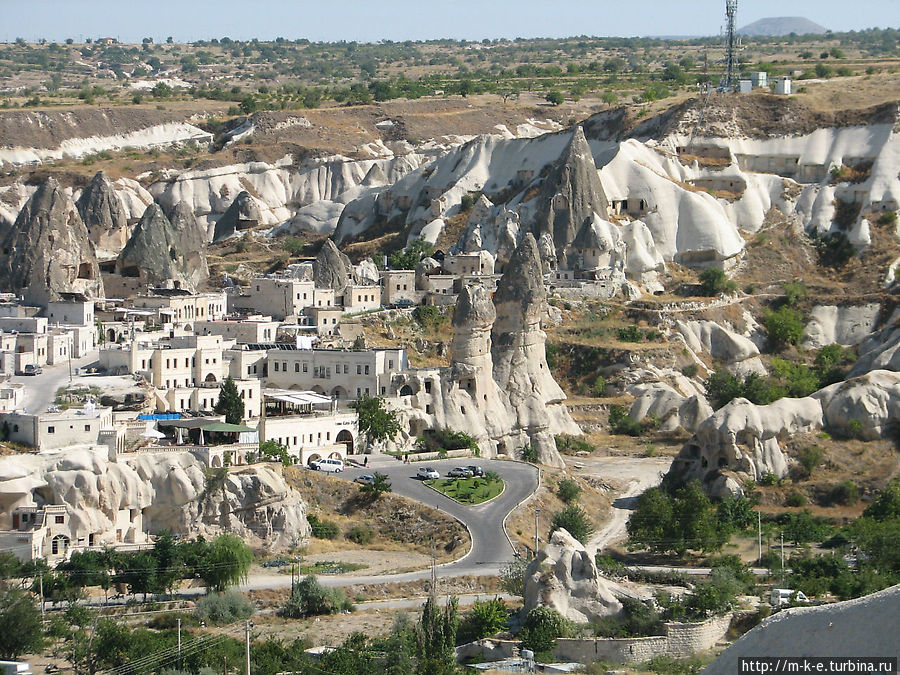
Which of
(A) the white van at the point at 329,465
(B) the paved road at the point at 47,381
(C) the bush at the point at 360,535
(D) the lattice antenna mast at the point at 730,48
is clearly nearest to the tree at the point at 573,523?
(C) the bush at the point at 360,535

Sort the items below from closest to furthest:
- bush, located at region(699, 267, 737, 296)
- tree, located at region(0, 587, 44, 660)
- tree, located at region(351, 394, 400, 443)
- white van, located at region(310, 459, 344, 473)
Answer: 1. tree, located at region(0, 587, 44, 660)
2. white van, located at region(310, 459, 344, 473)
3. tree, located at region(351, 394, 400, 443)
4. bush, located at region(699, 267, 737, 296)

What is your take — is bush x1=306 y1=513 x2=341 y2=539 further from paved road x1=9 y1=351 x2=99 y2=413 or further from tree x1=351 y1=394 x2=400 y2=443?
paved road x1=9 y1=351 x2=99 y2=413

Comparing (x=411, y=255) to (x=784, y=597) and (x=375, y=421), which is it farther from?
(x=784, y=597)

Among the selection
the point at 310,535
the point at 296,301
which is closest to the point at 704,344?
the point at 296,301

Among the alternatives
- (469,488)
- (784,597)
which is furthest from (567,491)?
(784,597)

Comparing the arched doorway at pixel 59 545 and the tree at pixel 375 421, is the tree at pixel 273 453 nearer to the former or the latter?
the tree at pixel 375 421

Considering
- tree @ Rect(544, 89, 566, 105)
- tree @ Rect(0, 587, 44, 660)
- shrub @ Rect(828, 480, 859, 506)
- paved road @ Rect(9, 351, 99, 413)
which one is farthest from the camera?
tree @ Rect(544, 89, 566, 105)

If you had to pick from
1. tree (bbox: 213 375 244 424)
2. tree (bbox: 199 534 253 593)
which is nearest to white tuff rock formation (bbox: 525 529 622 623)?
tree (bbox: 199 534 253 593)
